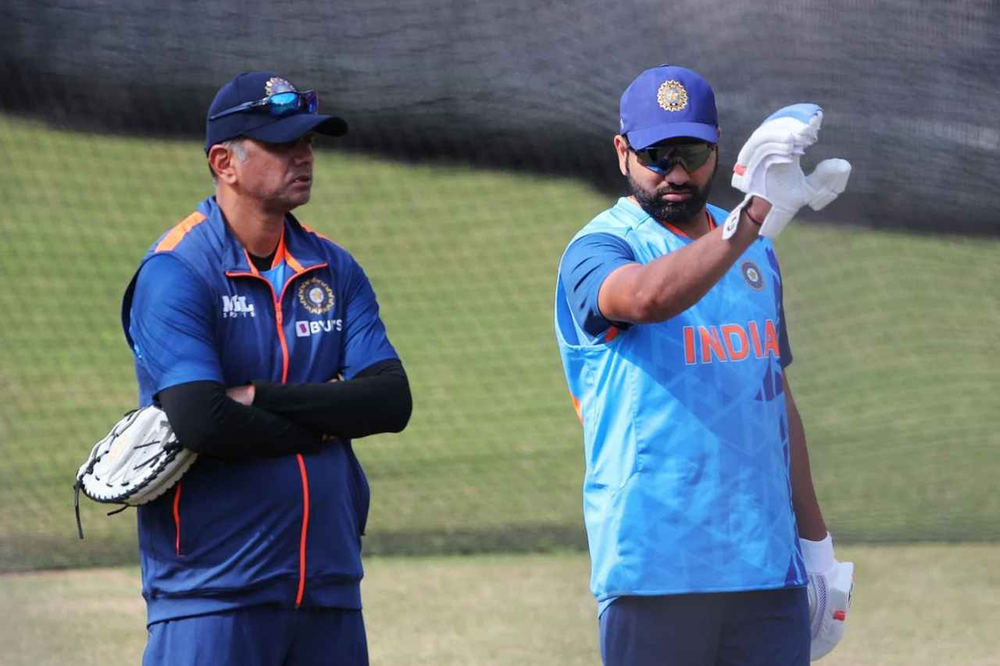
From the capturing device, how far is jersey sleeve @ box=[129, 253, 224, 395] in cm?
257

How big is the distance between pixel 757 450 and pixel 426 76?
4.24 meters

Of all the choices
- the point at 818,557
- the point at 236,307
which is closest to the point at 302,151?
the point at 236,307

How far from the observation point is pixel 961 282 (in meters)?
8.05

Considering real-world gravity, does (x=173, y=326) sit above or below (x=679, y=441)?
above

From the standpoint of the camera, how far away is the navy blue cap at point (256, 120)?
2.73 metres

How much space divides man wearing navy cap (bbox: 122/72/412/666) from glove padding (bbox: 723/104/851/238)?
860 millimetres

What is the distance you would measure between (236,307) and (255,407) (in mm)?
186

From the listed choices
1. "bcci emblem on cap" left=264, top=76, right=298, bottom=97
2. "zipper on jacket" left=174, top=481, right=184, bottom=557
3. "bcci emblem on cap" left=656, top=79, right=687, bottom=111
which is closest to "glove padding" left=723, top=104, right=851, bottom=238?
"bcci emblem on cap" left=656, top=79, right=687, bottom=111

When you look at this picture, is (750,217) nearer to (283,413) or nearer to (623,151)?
(623,151)

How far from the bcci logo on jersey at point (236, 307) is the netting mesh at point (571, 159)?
3.29 meters

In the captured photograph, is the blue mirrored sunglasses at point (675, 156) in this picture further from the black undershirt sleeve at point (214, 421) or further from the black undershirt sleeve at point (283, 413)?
the black undershirt sleeve at point (214, 421)

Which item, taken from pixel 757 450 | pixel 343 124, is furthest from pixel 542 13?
pixel 757 450

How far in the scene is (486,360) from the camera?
10.6 metres

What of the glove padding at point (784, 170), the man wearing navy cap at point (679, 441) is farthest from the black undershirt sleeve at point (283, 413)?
the glove padding at point (784, 170)
